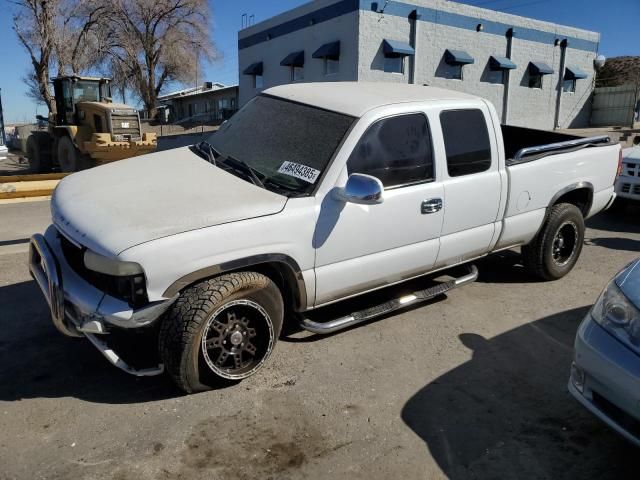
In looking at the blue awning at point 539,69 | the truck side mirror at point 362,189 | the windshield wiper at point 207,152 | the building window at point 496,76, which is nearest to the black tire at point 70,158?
the windshield wiper at point 207,152

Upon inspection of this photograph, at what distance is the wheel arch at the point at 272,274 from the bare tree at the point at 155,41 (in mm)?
36572

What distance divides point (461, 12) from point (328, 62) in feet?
22.7

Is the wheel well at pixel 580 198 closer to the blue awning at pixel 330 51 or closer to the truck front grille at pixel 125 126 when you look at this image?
the truck front grille at pixel 125 126

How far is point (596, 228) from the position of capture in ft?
27.0

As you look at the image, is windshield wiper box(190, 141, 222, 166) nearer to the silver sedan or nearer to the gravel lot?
the gravel lot

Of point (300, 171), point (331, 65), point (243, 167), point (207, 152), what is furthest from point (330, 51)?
point (300, 171)

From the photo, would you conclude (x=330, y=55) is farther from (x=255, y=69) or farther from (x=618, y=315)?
(x=618, y=315)

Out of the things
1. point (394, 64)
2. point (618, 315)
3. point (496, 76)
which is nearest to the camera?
point (618, 315)

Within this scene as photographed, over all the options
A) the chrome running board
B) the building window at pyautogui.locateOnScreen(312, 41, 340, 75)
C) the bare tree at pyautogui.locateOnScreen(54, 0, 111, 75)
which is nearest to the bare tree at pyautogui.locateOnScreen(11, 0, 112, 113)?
the bare tree at pyautogui.locateOnScreen(54, 0, 111, 75)

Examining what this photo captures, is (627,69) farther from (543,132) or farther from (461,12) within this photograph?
(543,132)

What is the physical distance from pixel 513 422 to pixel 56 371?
3.03m

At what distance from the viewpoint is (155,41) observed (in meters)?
40.0

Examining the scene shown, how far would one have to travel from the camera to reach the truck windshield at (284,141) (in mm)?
3740

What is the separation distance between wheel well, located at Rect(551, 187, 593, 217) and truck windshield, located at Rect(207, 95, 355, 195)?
2960 millimetres
